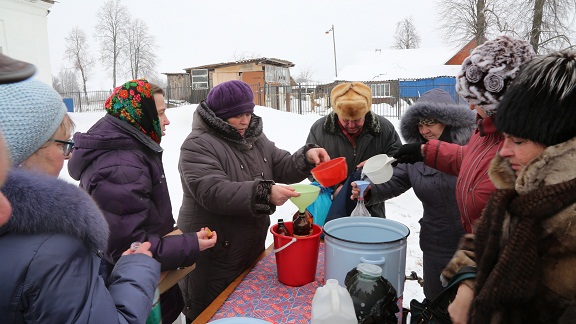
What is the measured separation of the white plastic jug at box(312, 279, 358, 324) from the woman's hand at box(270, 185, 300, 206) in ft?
2.03

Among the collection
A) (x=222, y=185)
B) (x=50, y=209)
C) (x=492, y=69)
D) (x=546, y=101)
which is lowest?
(x=222, y=185)

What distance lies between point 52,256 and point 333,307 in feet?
2.59

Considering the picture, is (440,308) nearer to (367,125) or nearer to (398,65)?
(367,125)

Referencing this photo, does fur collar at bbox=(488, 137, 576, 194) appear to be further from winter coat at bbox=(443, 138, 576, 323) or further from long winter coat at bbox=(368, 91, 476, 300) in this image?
long winter coat at bbox=(368, 91, 476, 300)

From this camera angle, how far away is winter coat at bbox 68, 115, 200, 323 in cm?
156

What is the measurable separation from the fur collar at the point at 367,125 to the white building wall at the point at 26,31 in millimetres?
14622

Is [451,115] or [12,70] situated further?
[451,115]

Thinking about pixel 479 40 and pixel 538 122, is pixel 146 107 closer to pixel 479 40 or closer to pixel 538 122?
pixel 538 122

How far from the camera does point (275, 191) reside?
1826 mm

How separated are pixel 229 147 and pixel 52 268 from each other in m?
1.34

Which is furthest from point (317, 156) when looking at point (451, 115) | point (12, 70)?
point (12, 70)

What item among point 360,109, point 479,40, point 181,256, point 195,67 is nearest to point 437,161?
point 360,109

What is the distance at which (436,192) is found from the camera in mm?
2584

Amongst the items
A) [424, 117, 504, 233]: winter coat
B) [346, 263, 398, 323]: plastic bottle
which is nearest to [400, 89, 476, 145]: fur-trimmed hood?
[424, 117, 504, 233]: winter coat
